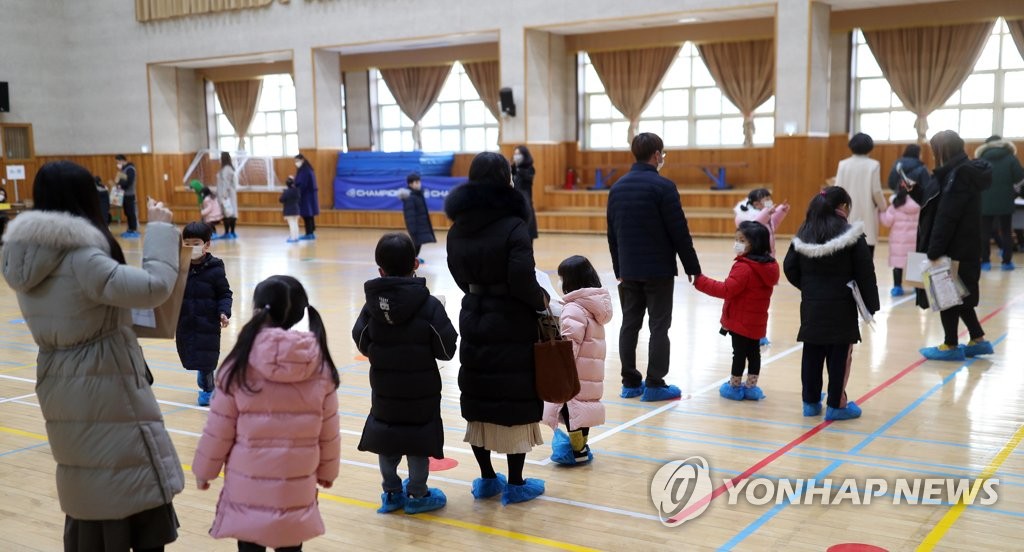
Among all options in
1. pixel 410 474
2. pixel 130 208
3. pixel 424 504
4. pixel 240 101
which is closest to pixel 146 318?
pixel 410 474

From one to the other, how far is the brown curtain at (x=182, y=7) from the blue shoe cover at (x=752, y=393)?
17.9m

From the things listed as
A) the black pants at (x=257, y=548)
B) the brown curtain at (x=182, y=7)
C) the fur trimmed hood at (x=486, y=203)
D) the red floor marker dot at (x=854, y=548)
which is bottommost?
the red floor marker dot at (x=854, y=548)

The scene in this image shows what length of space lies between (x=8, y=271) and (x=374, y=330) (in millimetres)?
1451

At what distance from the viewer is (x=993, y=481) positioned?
4.31 m

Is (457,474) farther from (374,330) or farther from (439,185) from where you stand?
(439,185)

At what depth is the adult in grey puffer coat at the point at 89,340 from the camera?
8.99 feet

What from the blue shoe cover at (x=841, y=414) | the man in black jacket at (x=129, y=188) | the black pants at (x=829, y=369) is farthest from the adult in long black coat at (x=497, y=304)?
the man in black jacket at (x=129, y=188)

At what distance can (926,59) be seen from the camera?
16625 mm

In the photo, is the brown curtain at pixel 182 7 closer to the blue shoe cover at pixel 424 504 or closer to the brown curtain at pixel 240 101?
the brown curtain at pixel 240 101

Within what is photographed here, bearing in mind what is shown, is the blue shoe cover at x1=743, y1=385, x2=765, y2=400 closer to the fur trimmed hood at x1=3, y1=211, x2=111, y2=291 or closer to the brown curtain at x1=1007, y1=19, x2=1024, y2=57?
the fur trimmed hood at x1=3, y1=211, x2=111, y2=291

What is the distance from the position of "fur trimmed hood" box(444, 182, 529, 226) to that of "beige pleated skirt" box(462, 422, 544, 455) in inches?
34.6

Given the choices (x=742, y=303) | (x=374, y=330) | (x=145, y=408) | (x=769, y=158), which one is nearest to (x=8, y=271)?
(x=145, y=408)

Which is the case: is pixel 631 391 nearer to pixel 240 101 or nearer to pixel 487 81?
pixel 487 81

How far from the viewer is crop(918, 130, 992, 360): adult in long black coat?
6520 millimetres
